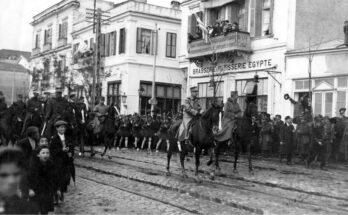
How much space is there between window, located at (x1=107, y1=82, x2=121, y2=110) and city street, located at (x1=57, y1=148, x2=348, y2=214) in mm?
25517

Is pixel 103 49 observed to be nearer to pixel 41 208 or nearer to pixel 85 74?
pixel 85 74

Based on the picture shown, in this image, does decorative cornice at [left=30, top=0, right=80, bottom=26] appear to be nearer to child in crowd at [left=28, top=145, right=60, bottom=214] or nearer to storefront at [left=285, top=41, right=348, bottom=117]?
storefront at [left=285, top=41, right=348, bottom=117]

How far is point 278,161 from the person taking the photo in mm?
20188

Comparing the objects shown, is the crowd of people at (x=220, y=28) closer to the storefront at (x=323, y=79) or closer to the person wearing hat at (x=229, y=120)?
the storefront at (x=323, y=79)

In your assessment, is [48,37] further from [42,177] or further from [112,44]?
[42,177]

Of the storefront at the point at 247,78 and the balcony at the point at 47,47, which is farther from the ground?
the balcony at the point at 47,47

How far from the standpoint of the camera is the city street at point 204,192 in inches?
362

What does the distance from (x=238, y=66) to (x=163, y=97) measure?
13196 mm

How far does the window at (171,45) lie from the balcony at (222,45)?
952cm

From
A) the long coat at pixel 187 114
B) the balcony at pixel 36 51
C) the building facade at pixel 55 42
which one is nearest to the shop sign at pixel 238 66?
the long coat at pixel 187 114

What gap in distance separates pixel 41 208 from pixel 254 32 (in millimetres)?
22971

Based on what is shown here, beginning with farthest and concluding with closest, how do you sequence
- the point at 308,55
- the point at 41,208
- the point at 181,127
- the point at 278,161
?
the point at 308,55
the point at 278,161
the point at 181,127
the point at 41,208

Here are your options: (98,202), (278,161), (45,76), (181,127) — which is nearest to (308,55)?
(278,161)

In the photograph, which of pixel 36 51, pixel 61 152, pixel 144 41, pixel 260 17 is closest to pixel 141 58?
pixel 144 41
